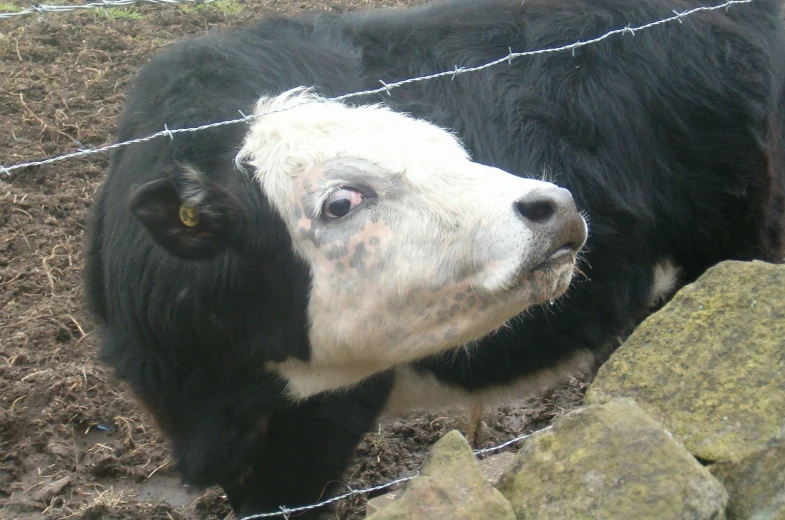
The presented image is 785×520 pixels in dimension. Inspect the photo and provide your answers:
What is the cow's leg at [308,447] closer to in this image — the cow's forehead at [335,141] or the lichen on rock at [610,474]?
the cow's forehead at [335,141]

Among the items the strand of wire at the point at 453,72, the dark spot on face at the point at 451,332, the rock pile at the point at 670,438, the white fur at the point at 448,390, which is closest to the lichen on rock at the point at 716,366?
the rock pile at the point at 670,438

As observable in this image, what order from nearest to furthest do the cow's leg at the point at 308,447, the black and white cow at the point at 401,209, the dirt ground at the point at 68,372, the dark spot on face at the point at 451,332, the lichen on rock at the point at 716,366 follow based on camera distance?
the lichen on rock at the point at 716,366
the black and white cow at the point at 401,209
the dark spot on face at the point at 451,332
the cow's leg at the point at 308,447
the dirt ground at the point at 68,372

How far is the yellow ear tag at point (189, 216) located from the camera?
2.61m

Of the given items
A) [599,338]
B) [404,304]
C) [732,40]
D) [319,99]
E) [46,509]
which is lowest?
[46,509]

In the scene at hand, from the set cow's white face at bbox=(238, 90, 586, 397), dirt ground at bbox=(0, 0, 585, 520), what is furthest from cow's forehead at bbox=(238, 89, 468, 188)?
dirt ground at bbox=(0, 0, 585, 520)

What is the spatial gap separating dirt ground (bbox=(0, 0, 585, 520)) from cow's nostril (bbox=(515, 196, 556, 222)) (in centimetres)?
214

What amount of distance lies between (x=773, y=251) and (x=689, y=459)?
2520mm

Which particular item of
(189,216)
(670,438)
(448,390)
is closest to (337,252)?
(189,216)

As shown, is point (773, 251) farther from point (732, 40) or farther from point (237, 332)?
point (237, 332)

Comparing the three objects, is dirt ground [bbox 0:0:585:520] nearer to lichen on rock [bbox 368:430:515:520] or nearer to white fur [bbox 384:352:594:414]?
white fur [bbox 384:352:594:414]

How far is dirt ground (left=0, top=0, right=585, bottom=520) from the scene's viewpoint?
4219 mm

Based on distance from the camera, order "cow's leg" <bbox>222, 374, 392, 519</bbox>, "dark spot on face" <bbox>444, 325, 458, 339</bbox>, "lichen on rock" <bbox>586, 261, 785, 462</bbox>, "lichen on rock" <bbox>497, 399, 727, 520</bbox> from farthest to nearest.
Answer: "cow's leg" <bbox>222, 374, 392, 519</bbox>
"dark spot on face" <bbox>444, 325, 458, 339</bbox>
"lichen on rock" <bbox>586, 261, 785, 462</bbox>
"lichen on rock" <bbox>497, 399, 727, 520</bbox>

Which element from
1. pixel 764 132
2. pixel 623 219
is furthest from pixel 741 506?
pixel 764 132

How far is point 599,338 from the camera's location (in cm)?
405
